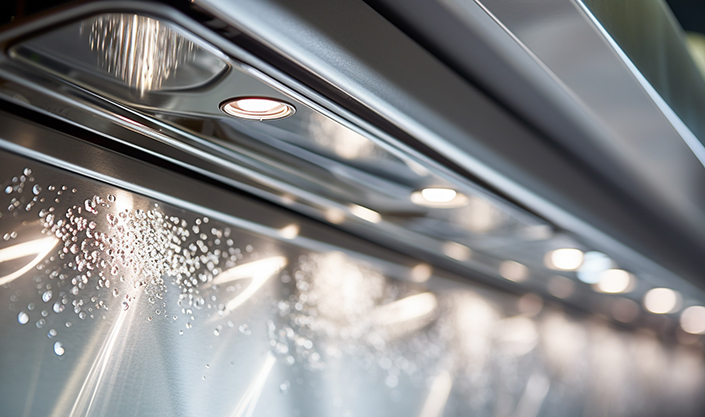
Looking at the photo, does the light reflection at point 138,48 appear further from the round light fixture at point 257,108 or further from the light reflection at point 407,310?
the light reflection at point 407,310

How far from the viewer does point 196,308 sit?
625 mm

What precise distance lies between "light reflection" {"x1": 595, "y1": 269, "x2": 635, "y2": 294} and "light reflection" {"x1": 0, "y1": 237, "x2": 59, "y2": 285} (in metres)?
0.92

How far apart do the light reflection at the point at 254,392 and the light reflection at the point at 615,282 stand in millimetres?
682

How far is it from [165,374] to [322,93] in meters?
0.34

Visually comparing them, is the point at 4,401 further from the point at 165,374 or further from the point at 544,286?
→ the point at 544,286

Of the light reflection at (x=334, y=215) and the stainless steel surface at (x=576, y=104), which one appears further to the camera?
the light reflection at (x=334, y=215)

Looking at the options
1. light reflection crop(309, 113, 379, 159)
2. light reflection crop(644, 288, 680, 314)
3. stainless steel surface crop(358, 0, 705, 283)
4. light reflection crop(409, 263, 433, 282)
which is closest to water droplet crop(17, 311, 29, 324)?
light reflection crop(309, 113, 379, 159)

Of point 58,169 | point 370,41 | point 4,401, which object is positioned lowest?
point 4,401

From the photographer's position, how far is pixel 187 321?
0.61 m

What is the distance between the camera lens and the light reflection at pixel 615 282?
1065 mm

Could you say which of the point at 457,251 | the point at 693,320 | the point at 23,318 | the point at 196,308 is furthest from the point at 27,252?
the point at 693,320

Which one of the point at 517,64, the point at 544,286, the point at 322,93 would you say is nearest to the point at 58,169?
the point at 322,93

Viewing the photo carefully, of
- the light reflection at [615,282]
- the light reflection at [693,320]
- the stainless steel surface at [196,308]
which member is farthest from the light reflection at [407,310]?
the light reflection at [693,320]

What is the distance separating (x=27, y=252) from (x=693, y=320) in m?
1.73
